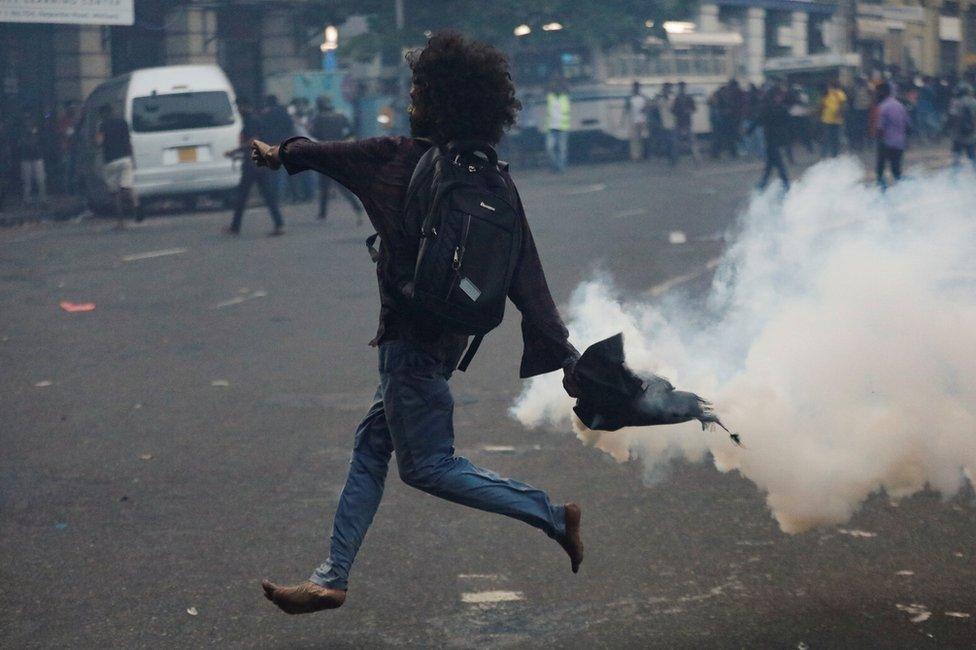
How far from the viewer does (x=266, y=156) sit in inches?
163

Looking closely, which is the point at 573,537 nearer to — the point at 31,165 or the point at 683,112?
the point at 31,165

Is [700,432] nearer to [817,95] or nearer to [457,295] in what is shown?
[457,295]

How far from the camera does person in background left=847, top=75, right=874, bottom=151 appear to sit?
115 ft

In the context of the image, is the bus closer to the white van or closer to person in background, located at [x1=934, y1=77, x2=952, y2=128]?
person in background, located at [x1=934, y1=77, x2=952, y2=128]

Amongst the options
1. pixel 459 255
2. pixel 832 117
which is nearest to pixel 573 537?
pixel 459 255

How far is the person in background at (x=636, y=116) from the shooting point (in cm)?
3216

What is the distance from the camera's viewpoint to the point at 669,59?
3581cm

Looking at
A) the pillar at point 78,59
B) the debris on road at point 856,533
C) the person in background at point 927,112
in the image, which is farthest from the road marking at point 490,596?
the person in background at point 927,112

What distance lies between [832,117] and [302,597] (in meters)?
28.4

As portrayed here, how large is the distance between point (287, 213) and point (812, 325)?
17.1m

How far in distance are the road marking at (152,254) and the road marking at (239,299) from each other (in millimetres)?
3516

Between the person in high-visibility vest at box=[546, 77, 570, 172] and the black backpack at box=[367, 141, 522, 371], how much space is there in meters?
26.6

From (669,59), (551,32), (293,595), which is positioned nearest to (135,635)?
(293,595)

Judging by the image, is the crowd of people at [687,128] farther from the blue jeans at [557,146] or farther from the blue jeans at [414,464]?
the blue jeans at [414,464]
